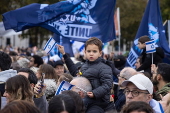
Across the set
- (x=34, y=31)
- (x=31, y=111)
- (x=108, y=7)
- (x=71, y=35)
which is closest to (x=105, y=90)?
(x=31, y=111)

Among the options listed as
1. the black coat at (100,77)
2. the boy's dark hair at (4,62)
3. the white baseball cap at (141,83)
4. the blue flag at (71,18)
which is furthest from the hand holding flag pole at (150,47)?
the white baseball cap at (141,83)

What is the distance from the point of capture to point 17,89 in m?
4.74

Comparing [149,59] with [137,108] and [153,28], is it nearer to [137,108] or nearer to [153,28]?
[153,28]

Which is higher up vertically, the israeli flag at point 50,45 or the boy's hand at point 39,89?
the israeli flag at point 50,45

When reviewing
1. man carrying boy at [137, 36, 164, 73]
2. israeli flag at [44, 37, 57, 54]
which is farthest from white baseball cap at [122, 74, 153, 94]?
man carrying boy at [137, 36, 164, 73]

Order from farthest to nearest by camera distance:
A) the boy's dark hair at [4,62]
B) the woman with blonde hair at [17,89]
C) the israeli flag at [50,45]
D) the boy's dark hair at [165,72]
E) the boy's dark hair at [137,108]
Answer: the israeli flag at [50,45]
the boy's dark hair at [165,72]
the boy's dark hair at [4,62]
the woman with blonde hair at [17,89]
the boy's dark hair at [137,108]

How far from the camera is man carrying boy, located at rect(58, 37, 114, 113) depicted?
17.9 feet

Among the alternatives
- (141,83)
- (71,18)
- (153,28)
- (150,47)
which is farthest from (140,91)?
(153,28)

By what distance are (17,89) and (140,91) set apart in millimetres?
1330

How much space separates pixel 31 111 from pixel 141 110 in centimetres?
102

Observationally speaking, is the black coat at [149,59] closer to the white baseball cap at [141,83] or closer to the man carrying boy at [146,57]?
the man carrying boy at [146,57]

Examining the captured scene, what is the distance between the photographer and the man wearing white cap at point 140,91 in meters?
4.78

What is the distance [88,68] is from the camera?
5680 millimetres

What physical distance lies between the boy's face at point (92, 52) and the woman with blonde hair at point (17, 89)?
3.89ft
